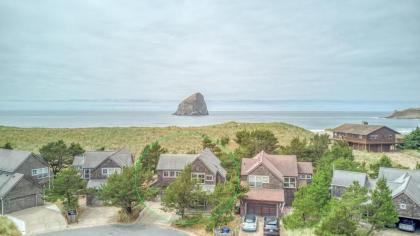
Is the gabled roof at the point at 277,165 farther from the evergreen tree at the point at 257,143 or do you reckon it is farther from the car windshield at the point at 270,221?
the evergreen tree at the point at 257,143

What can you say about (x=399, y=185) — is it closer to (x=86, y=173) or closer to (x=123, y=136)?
(x=86, y=173)

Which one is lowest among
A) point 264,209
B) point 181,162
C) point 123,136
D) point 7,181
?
point 264,209

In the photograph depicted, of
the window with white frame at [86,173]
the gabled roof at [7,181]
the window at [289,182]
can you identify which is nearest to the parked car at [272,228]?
the window at [289,182]

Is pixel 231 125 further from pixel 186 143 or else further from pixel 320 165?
pixel 320 165

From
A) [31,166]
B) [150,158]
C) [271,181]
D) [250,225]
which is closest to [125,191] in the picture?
[250,225]

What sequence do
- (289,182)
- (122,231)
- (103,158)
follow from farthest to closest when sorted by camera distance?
(103,158)
(289,182)
(122,231)

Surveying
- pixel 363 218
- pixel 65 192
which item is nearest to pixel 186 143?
pixel 65 192
